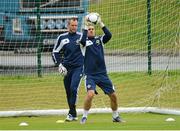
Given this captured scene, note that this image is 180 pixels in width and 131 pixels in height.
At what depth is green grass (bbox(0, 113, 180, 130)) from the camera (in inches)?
474

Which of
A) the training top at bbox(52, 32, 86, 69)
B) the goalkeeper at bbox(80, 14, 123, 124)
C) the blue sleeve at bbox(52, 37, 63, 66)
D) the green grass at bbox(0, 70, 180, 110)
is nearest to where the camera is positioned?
the goalkeeper at bbox(80, 14, 123, 124)

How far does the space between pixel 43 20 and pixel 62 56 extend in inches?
145

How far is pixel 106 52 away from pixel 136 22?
1.58m

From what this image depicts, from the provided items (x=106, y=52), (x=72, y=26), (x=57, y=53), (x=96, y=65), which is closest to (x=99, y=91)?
(x=106, y=52)

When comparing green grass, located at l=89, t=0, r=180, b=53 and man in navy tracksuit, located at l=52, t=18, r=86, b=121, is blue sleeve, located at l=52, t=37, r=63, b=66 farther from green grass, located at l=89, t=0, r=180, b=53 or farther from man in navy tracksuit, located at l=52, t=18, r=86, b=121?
green grass, located at l=89, t=0, r=180, b=53

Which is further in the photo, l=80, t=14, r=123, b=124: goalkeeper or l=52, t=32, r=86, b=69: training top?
l=52, t=32, r=86, b=69: training top

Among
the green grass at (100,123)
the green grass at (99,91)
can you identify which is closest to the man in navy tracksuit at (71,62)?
the green grass at (100,123)

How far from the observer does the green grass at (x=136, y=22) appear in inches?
642

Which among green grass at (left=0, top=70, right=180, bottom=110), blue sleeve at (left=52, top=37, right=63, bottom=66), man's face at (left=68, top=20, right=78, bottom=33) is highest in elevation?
man's face at (left=68, top=20, right=78, bottom=33)

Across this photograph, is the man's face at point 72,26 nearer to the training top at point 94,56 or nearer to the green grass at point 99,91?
the training top at point 94,56

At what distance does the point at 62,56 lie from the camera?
14.4 meters

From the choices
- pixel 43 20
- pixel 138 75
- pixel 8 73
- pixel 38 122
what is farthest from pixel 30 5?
pixel 38 122

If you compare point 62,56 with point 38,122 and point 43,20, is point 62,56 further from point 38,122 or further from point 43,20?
point 43,20

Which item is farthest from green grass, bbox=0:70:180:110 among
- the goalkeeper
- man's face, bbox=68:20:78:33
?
the goalkeeper
